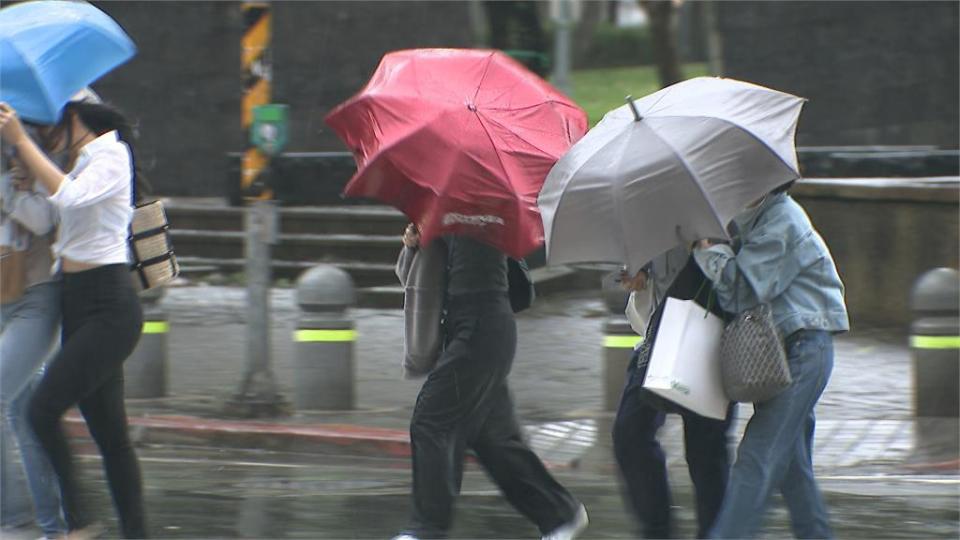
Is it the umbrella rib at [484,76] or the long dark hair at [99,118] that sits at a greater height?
the umbrella rib at [484,76]

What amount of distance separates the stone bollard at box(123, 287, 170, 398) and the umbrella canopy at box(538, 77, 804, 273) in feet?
17.2

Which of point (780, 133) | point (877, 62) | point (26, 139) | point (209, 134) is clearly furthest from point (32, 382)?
point (877, 62)

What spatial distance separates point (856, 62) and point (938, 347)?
12471 millimetres

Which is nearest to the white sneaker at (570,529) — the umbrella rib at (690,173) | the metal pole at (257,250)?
the umbrella rib at (690,173)

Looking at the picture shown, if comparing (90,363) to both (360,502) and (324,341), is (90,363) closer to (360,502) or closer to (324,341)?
(360,502)

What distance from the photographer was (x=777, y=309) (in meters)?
5.20

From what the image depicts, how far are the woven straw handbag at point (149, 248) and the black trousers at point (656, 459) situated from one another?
1829mm

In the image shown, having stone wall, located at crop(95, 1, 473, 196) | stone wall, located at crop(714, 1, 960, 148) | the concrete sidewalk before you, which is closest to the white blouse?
the concrete sidewalk

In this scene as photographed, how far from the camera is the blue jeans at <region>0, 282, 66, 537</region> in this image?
571 centimetres

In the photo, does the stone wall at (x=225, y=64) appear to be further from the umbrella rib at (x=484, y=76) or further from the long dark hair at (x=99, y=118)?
the umbrella rib at (x=484, y=76)

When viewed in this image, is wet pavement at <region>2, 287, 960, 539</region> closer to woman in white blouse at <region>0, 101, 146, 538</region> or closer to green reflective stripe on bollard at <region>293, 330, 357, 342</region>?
green reflective stripe on bollard at <region>293, 330, 357, 342</region>

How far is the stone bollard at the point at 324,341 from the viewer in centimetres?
955

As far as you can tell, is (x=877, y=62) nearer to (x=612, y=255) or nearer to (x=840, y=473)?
(x=840, y=473)

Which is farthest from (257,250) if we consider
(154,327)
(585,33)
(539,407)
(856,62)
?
(585,33)
